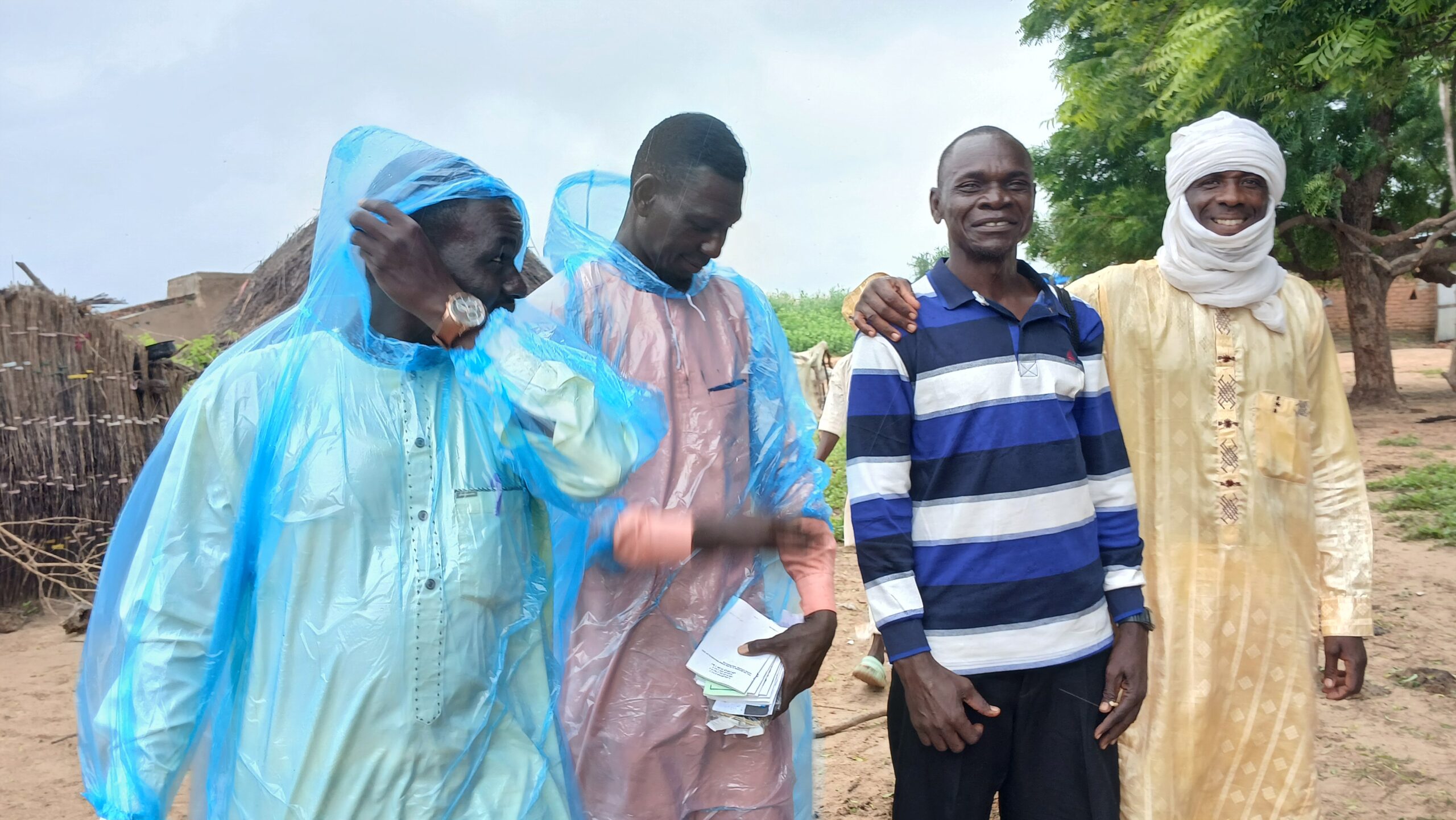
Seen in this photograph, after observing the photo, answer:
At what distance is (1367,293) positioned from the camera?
1261 cm

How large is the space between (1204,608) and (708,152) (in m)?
1.50

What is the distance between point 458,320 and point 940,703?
1095 mm

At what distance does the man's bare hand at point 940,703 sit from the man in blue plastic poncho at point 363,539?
691 mm

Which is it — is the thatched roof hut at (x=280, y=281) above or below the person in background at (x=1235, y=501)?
above

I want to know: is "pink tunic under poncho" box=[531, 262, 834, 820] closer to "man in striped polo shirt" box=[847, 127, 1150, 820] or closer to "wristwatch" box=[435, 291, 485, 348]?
"man in striped polo shirt" box=[847, 127, 1150, 820]

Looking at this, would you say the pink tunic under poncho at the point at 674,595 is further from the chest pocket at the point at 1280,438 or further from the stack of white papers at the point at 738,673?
the chest pocket at the point at 1280,438

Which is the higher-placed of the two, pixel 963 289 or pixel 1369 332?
pixel 963 289

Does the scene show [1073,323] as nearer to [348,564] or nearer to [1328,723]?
[348,564]

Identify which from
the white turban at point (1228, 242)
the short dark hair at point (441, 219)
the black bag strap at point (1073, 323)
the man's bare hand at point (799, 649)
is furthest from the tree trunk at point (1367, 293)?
the short dark hair at point (441, 219)

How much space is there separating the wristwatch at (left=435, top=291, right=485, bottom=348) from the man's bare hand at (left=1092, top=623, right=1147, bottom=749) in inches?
54.8

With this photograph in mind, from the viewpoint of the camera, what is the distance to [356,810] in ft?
4.55

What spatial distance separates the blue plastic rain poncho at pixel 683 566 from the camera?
1858 millimetres

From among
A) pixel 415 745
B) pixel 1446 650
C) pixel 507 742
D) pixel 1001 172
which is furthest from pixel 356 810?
pixel 1446 650

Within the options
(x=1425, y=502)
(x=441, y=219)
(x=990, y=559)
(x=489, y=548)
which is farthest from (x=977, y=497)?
(x=1425, y=502)
